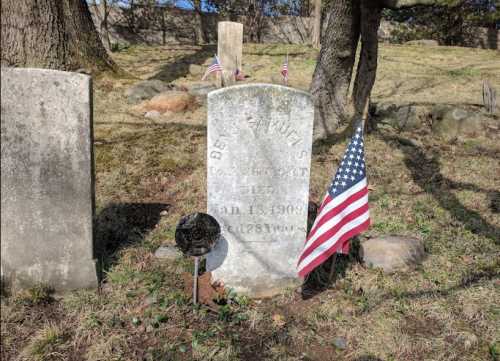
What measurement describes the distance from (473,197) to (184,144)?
→ 442 centimetres

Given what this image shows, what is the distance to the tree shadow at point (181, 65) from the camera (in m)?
11.4

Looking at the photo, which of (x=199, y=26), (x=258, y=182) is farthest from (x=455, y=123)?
(x=199, y=26)

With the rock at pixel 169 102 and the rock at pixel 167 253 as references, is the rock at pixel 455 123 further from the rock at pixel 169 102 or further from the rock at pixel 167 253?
the rock at pixel 167 253

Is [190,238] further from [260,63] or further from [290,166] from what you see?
[260,63]

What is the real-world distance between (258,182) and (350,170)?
772 millimetres

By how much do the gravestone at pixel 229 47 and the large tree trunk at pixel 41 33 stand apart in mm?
3326

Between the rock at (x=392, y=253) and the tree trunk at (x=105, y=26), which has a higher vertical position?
the tree trunk at (x=105, y=26)

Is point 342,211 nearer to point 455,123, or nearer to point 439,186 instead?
point 439,186

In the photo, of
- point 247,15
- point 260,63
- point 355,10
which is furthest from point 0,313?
point 247,15

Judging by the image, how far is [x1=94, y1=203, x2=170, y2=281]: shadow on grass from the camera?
395 centimetres

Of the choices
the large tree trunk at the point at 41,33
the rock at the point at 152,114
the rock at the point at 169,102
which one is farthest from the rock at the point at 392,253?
the large tree trunk at the point at 41,33

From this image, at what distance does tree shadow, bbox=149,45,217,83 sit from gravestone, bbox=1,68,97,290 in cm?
826

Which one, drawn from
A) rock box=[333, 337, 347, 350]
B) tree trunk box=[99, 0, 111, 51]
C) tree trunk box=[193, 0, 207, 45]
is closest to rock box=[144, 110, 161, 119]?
rock box=[333, 337, 347, 350]

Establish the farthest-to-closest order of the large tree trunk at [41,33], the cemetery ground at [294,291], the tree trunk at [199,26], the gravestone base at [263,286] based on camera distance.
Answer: the tree trunk at [199,26], the large tree trunk at [41,33], the gravestone base at [263,286], the cemetery ground at [294,291]
